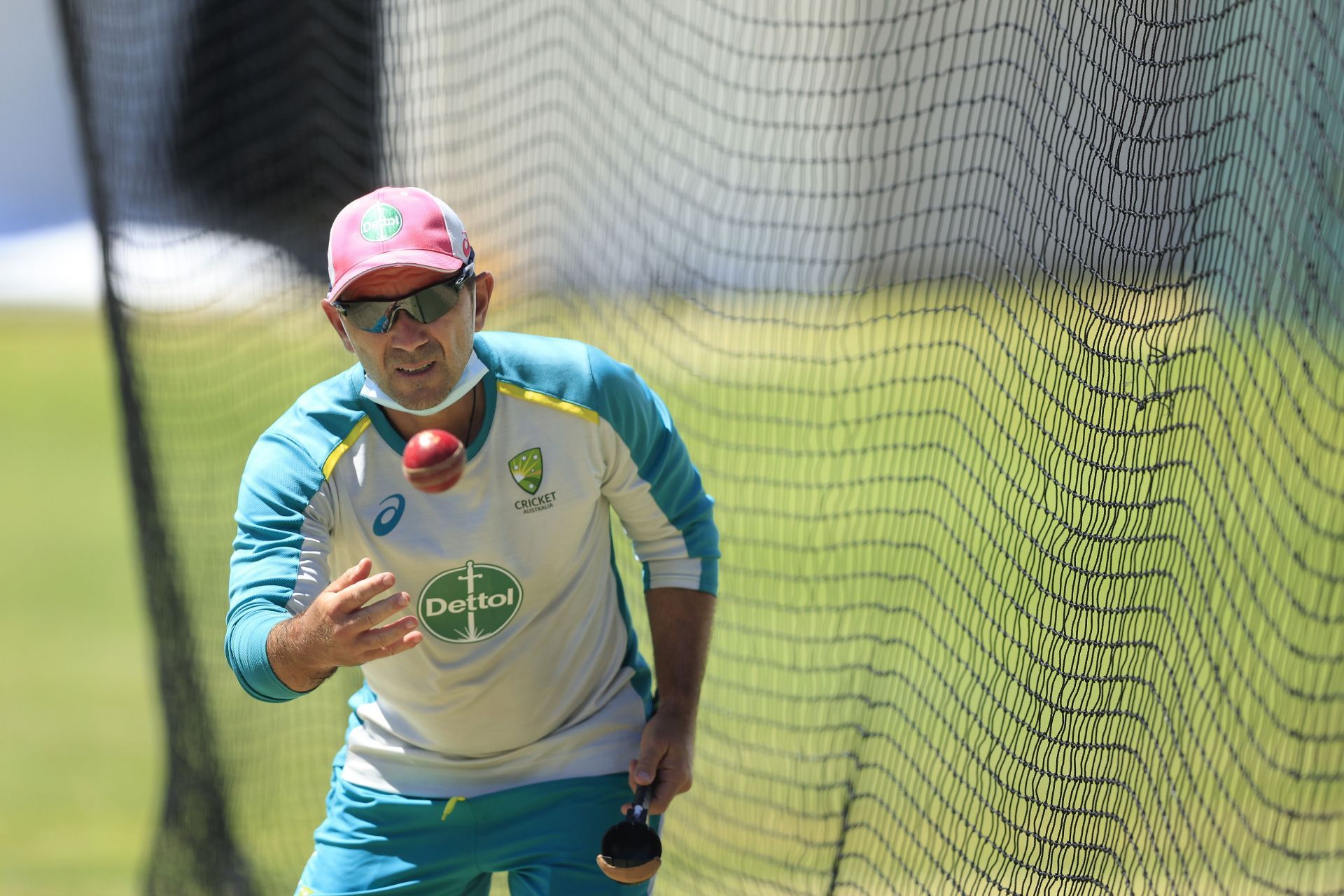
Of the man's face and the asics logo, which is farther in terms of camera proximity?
the asics logo

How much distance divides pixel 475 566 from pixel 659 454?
0.45 metres

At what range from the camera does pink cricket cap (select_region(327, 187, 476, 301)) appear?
2.51 metres

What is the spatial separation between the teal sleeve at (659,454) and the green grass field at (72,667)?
2907 millimetres

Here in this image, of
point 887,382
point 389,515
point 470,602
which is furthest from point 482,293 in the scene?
point 887,382

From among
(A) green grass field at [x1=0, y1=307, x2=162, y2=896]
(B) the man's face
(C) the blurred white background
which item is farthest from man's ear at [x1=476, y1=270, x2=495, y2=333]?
(C) the blurred white background

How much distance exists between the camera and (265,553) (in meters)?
2.58

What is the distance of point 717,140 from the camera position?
34.8ft

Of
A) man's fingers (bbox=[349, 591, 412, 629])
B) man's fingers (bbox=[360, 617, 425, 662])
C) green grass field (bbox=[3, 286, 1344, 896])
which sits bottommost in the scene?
green grass field (bbox=[3, 286, 1344, 896])

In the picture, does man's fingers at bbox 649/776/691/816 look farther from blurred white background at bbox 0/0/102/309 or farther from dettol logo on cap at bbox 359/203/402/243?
blurred white background at bbox 0/0/102/309

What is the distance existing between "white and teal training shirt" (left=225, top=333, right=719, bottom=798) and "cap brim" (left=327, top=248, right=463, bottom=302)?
0.88 ft

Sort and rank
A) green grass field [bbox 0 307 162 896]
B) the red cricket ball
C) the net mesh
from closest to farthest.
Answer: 1. the red cricket ball
2. the net mesh
3. green grass field [bbox 0 307 162 896]

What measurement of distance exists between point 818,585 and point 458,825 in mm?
4165

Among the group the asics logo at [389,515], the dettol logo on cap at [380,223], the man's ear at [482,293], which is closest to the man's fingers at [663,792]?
the asics logo at [389,515]

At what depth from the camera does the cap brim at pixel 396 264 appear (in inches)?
98.2
